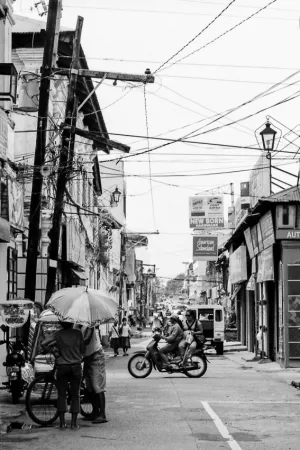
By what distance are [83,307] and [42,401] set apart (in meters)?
1.67

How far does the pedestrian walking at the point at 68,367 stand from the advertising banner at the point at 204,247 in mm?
35750

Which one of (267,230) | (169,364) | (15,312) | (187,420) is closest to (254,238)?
(267,230)

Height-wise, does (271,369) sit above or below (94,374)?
below

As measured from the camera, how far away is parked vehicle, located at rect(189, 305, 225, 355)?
38906mm

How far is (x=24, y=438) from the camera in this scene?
38.6 ft

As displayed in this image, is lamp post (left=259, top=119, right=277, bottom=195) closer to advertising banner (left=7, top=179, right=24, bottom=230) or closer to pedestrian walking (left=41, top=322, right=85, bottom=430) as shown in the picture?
advertising banner (left=7, top=179, right=24, bottom=230)

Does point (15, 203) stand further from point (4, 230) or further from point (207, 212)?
point (207, 212)

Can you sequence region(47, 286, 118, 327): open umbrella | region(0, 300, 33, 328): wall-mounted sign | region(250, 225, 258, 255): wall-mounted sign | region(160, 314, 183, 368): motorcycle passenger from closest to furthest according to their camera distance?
region(47, 286, 118, 327): open umbrella → region(0, 300, 33, 328): wall-mounted sign → region(160, 314, 183, 368): motorcycle passenger → region(250, 225, 258, 255): wall-mounted sign

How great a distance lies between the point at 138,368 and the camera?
22.7 meters

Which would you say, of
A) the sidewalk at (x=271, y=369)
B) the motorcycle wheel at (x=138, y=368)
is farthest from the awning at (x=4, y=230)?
the sidewalk at (x=271, y=369)

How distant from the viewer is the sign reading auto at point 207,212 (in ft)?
132

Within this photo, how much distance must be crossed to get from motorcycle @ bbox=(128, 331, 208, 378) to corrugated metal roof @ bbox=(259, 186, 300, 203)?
6.38 m

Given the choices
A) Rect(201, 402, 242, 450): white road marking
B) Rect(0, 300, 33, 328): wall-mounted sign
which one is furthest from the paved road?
Rect(0, 300, 33, 328): wall-mounted sign

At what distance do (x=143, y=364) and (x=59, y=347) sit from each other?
33.6ft
